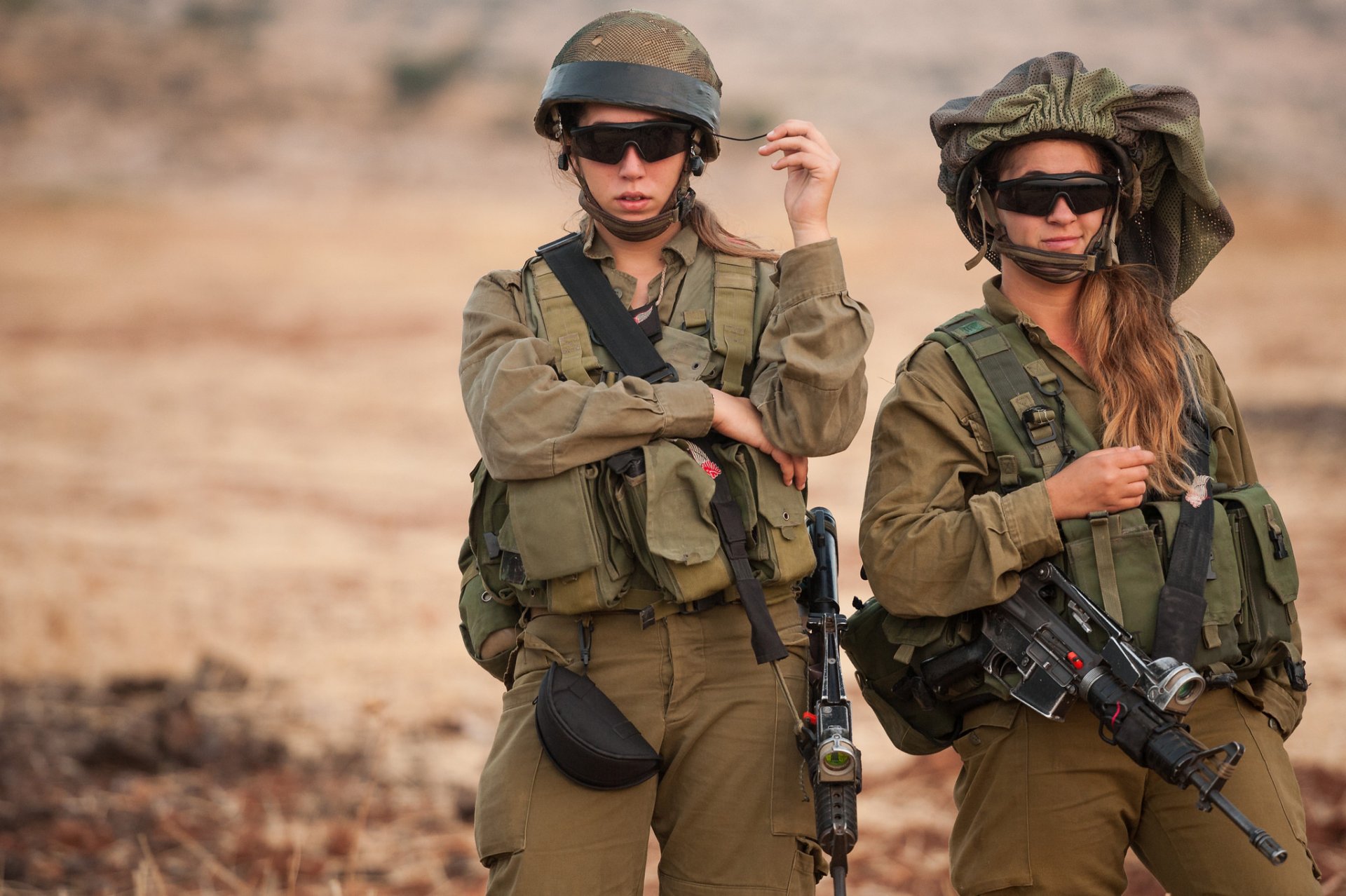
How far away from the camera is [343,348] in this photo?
19984mm

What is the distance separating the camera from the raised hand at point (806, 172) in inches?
134

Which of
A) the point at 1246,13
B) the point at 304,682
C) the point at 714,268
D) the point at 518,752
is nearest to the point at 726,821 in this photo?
the point at 518,752

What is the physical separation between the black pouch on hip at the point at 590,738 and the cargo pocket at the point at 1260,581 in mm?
1399

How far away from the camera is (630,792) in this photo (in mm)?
3324

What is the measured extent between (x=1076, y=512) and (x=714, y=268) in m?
1.05

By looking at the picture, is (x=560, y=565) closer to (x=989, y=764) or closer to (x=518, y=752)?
(x=518, y=752)

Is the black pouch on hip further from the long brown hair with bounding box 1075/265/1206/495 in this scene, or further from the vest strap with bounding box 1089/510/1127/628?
the long brown hair with bounding box 1075/265/1206/495

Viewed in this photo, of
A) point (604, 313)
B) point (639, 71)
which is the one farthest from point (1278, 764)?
point (639, 71)

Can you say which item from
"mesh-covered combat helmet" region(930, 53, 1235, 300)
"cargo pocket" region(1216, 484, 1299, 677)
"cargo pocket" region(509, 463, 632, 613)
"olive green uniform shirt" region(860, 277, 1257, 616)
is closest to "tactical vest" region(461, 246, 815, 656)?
"cargo pocket" region(509, 463, 632, 613)

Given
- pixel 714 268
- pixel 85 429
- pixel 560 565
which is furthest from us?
pixel 85 429

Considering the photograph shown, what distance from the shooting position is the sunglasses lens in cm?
354

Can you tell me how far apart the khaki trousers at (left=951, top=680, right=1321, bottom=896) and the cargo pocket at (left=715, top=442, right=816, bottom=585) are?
632 mm

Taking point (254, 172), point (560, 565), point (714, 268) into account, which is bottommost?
point (560, 565)

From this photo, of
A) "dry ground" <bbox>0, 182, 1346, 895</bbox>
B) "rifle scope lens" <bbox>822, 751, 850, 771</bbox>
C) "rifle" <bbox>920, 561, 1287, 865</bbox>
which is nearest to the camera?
"rifle" <bbox>920, 561, 1287, 865</bbox>
